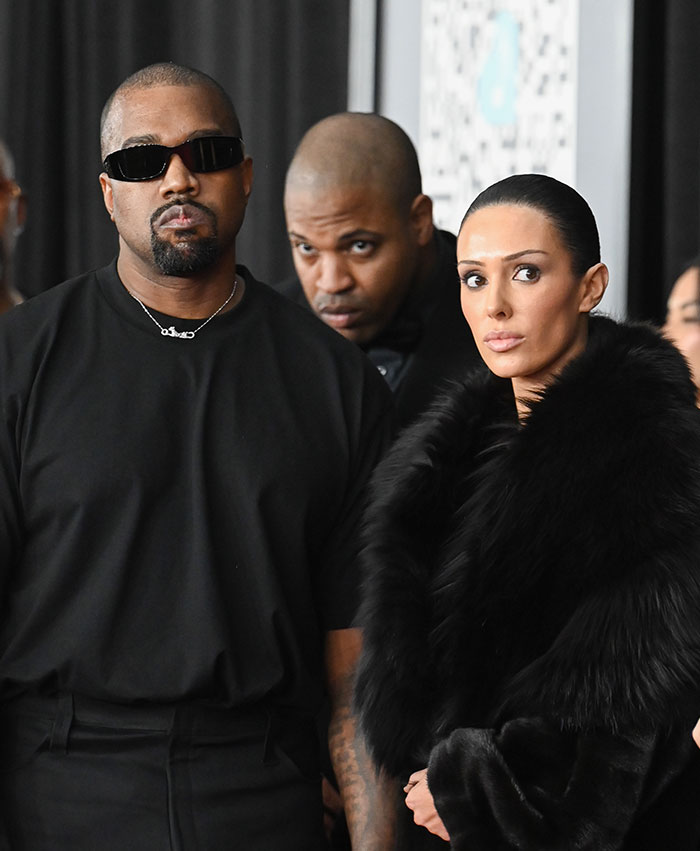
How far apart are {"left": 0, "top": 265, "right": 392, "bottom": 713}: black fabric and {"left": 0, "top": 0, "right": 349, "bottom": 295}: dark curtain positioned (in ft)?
5.91

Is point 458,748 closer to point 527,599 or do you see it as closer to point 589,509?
point 527,599

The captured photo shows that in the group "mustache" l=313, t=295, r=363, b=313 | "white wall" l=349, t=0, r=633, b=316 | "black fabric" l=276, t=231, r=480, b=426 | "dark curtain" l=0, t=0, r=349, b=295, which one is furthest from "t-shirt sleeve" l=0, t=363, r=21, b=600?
"dark curtain" l=0, t=0, r=349, b=295

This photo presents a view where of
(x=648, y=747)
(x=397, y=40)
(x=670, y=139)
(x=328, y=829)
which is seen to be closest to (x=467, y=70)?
(x=397, y=40)

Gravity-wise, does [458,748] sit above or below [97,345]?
below

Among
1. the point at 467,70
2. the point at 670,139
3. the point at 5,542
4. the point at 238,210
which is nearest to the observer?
the point at 5,542

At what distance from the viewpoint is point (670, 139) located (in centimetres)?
299

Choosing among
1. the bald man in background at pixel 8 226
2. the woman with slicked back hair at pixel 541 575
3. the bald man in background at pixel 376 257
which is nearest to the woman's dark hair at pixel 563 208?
the woman with slicked back hair at pixel 541 575

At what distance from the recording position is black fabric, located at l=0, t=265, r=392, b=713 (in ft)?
5.30

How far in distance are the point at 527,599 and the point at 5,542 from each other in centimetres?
58

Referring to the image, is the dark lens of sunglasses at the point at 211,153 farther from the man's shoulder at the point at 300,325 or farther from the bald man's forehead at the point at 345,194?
the bald man's forehead at the point at 345,194

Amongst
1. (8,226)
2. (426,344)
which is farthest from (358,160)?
(8,226)

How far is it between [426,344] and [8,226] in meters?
0.88

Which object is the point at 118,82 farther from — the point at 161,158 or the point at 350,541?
A: the point at 350,541

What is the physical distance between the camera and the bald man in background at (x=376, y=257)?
2428 millimetres
